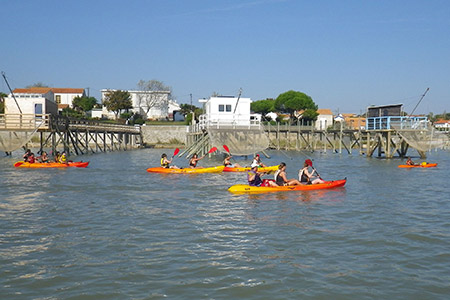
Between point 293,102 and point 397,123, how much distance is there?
52068mm

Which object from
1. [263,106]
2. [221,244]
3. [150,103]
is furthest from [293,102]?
[221,244]

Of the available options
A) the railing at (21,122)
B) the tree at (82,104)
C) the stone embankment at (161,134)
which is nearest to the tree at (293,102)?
the stone embankment at (161,134)

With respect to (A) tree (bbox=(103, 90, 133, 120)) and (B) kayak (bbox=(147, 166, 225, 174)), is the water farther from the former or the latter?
(A) tree (bbox=(103, 90, 133, 120))

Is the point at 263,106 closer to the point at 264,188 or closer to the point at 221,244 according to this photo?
the point at 264,188

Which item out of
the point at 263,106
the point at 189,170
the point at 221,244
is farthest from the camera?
the point at 263,106

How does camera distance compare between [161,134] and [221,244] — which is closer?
[221,244]

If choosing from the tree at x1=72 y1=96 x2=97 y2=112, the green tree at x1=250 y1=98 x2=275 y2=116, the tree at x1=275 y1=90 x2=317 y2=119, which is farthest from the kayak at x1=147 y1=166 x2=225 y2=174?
the green tree at x1=250 y1=98 x2=275 y2=116

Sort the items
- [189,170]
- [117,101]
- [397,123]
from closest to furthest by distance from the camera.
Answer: [189,170]
[397,123]
[117,101]

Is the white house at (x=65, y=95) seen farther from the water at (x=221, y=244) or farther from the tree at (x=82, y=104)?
the water at (x=221, y=244)

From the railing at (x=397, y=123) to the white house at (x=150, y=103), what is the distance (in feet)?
194

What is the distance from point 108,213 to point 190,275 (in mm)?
6949

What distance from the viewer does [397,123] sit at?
136 ft

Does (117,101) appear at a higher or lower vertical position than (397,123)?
higher

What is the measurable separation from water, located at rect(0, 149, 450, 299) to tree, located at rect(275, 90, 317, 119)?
72916 mm
